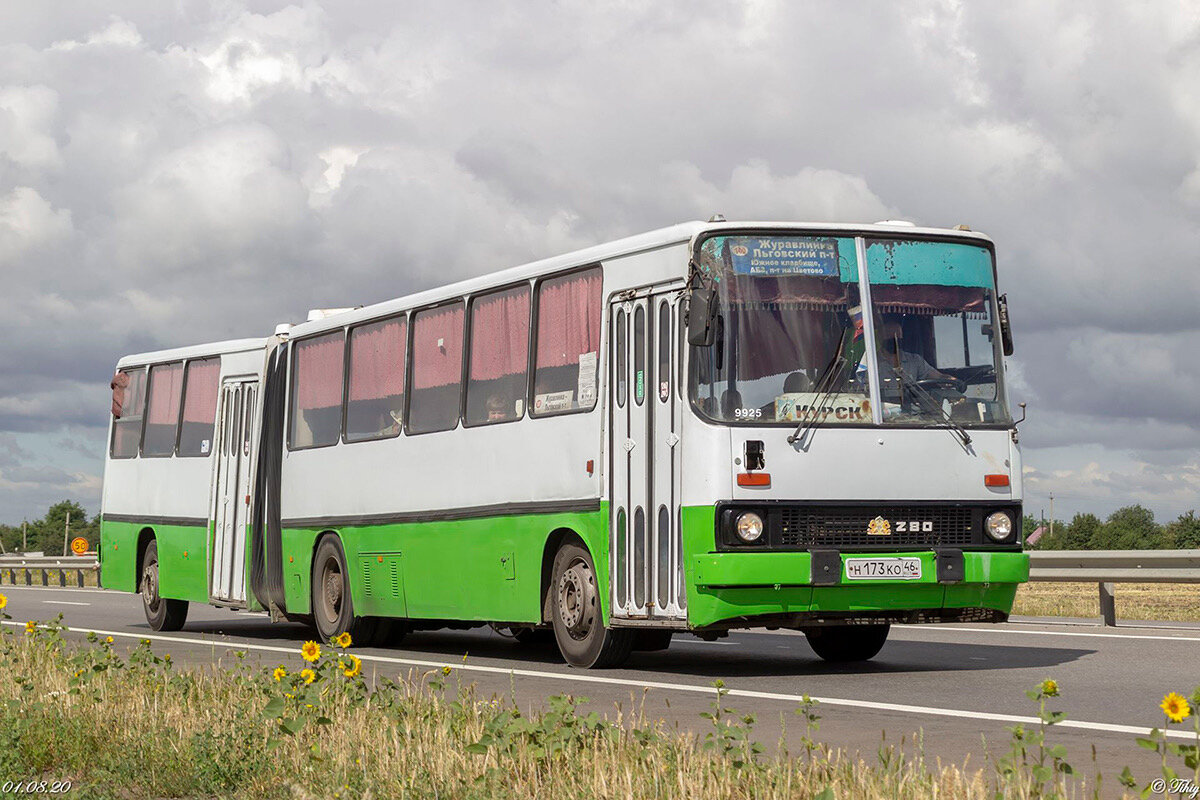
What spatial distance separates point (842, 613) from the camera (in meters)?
14.0

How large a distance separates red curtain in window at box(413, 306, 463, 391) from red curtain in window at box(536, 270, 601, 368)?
168 cm

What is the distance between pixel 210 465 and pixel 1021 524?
1141 cm

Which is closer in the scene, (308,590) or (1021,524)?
(1021,524)

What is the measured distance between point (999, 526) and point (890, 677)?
4.42ft

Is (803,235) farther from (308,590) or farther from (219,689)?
(308,590)

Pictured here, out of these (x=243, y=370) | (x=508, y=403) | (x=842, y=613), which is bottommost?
(x=842, y=613)

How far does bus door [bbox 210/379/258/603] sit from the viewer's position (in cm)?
2205

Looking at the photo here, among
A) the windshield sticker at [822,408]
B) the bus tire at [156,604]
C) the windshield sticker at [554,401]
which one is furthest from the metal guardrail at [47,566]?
the windshield sticker at [822,408]

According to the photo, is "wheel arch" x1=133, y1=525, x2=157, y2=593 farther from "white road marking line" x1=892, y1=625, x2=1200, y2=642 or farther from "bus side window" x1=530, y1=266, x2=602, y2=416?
"bus side window" x1=530, y1=266, x2=602, y2=416

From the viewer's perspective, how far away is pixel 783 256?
46.2 ft

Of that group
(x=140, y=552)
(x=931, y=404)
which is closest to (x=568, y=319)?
(x=931, y=404)

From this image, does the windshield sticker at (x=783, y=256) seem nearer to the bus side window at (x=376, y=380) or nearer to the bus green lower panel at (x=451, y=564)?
the bus green lower panel at (x=451, y=564)

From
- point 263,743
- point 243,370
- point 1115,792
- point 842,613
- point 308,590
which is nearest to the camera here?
point 1115,792

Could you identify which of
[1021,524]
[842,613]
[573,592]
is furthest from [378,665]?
[1021,524]
